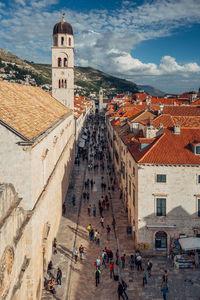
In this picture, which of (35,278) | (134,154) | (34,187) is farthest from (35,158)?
(134,154)

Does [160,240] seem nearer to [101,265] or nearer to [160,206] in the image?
[160,206]

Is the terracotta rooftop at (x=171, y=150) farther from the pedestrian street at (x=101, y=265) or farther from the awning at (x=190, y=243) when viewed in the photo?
the pedestrian street at (x=101, y=265)

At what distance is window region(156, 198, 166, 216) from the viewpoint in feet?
78.7

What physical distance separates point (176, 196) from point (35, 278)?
13.4 metres

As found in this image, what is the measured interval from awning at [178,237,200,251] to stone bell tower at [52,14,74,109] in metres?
34.1

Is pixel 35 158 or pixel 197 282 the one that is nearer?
pixel 35 158

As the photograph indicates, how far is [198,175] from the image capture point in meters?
23.6

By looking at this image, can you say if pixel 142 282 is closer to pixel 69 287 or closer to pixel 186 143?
pixel 69 287

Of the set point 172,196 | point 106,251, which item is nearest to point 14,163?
point 106,251

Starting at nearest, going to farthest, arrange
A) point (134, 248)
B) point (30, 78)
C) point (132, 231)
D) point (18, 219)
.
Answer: point (18, 219) < point (134, 248) < point (132, 231) < point (30, 78)

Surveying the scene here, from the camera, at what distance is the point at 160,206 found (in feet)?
78.8

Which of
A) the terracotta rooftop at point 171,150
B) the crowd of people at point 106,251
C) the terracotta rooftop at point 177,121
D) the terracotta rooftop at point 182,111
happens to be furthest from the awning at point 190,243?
the terracotta rooftop at point 182,111

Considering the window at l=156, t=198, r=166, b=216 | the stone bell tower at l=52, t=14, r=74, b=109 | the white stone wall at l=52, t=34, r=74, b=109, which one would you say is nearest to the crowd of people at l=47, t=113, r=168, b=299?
the window at l=156, t=198, r=166, b=216

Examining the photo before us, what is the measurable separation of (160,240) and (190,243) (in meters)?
2.79
